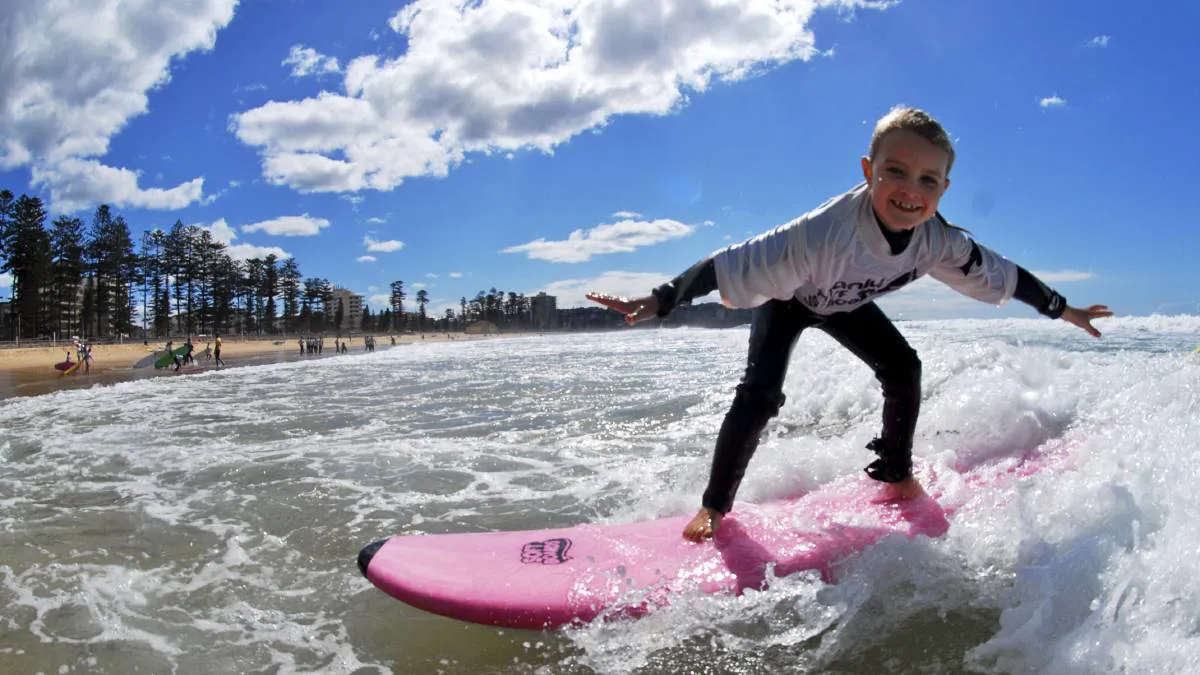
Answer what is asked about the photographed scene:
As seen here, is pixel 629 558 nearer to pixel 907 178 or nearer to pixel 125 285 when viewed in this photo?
pixel 907 178

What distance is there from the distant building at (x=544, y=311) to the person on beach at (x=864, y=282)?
147674 millimetres

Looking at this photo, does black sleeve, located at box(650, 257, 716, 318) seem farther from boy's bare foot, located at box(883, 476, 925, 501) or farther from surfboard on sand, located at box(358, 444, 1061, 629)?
boy's bare foot, located at box(883, 476, 925, 501)

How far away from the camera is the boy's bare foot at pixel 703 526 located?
2809 mm

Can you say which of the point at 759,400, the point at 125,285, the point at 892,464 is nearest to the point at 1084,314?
the point at 892,464

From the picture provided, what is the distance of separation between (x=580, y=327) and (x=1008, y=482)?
150056 mm

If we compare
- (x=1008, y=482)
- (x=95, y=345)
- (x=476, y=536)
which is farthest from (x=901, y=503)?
(x=95, y=345)

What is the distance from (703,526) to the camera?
112 inches

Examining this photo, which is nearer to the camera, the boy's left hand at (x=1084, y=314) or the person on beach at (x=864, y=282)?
the person on beach at (x=864, y=282)

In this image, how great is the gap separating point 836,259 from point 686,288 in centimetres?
59

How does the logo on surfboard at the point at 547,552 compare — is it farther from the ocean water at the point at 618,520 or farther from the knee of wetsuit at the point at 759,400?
the knee of wetsuit at the point at 759,400

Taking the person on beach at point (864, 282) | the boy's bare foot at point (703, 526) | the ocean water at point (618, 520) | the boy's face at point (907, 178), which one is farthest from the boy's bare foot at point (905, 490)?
the boy's face at point (907, 178)

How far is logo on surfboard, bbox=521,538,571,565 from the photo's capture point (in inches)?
105

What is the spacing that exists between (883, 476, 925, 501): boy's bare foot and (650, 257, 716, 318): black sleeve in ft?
4.34

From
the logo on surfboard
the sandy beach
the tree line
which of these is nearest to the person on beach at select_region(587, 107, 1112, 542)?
the logo on surfboard
